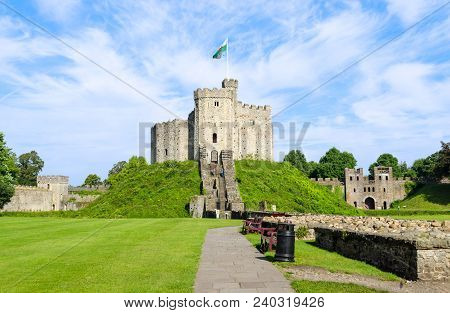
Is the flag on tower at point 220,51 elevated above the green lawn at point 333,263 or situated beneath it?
elevated above

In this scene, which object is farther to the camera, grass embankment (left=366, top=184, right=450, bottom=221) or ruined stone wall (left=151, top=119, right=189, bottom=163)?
grass embankment (left=366, top=184, right=450, bottom=221)

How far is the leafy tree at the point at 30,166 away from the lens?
11819 cm

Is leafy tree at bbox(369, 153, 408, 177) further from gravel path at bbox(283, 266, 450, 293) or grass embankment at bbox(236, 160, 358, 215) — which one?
gravel path at bbox(283, 266, 450, 293)

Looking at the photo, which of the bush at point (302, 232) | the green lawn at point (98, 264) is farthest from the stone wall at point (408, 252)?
the bush at point (302, 232)

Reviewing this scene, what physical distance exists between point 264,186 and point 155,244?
132 ft

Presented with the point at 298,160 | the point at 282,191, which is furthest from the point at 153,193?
the point at 298,160

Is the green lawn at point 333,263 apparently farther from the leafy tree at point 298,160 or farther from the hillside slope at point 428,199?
the leafy tree at point 298,160

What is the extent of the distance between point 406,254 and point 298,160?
381 ft

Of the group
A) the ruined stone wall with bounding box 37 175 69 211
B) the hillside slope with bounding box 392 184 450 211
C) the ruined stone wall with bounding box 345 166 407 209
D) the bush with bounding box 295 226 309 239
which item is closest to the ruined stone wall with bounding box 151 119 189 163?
the ruined stone wall with bounding box 37 175 69 211

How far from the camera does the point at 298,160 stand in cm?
12631

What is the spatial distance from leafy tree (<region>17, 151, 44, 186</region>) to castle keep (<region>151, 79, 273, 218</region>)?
59358 mm

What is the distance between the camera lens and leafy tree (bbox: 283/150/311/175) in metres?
124

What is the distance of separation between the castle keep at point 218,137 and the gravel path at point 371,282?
4149 centimetres

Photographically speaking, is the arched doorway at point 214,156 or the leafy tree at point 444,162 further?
the leafy tree at point 444,162
